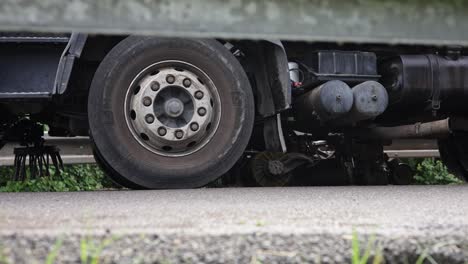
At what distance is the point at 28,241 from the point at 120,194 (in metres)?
1.48

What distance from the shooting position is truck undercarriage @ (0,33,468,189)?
3533 millimetres

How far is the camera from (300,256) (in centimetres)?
152

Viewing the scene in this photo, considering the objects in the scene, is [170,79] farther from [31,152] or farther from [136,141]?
[31,152]

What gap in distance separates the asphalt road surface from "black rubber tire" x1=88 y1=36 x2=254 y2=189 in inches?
45.5

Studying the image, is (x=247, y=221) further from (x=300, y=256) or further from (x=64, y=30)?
(x=64, y=30)

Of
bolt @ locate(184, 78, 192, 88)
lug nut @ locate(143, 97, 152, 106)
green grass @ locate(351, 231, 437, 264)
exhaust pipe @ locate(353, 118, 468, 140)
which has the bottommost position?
exhaust pipe @ locate(353, 118, 468, 140)

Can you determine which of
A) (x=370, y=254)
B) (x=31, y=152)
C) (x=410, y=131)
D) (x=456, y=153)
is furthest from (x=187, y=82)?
(x=456, y=153)

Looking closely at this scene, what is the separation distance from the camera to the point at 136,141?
3.54m

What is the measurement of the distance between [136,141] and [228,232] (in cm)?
204

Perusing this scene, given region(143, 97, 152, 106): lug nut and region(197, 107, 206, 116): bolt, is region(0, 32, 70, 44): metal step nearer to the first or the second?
region(143, 97, 152, 106): lug nut

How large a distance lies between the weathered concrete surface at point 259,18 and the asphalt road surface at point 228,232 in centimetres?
50

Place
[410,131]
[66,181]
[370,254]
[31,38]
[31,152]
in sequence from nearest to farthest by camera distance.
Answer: [370,254], [31,38], [31,152], [410,131], [66,181]

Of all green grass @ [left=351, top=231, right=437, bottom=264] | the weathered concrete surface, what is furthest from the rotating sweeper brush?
green grass @ [left=351, top=231, right=437, bottom=264]

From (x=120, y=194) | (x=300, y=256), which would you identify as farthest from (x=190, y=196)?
(x=300, y=256)
